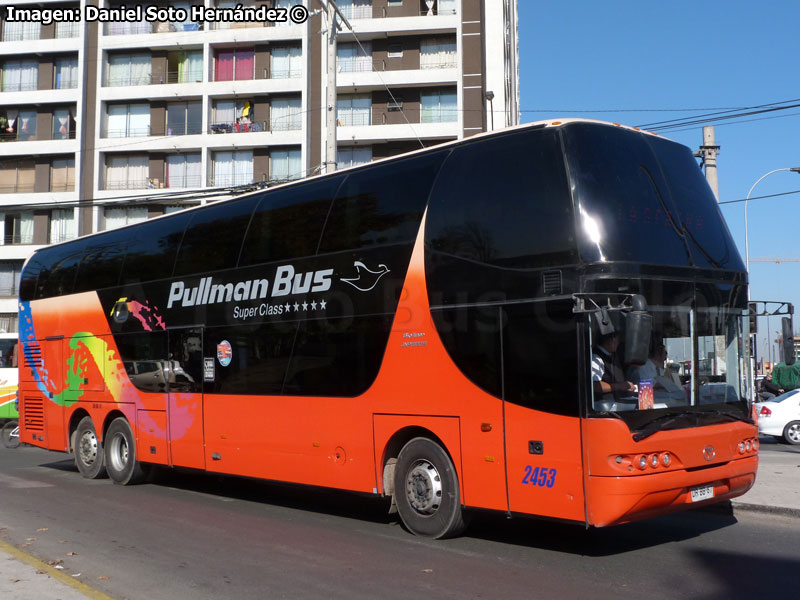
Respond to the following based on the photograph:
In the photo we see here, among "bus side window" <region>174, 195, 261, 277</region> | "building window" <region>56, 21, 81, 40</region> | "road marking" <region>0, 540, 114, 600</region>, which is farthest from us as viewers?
"building window" <region>56, 21, 81, 40</region>

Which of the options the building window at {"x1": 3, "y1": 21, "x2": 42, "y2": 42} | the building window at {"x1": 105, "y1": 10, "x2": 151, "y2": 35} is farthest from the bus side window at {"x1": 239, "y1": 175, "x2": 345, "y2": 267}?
the building window at {"x1": 3, "y1": 21, "x2": 42, "y2": 42}

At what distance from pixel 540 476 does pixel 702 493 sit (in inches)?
61.7

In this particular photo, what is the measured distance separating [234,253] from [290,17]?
3993cm

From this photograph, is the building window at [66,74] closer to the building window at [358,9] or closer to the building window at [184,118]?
the building window at [184,118]

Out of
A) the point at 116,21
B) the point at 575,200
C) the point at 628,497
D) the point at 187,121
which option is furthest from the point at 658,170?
the point at 116,21

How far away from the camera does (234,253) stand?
11898 millimetres

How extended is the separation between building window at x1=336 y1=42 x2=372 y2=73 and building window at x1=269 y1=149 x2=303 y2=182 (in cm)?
550

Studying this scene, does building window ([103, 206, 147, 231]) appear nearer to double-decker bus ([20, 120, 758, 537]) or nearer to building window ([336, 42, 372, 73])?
building window ([336, 42, 372, 73])

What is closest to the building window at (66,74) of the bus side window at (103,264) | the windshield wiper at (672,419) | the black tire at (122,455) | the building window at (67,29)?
the building window at (67,29)

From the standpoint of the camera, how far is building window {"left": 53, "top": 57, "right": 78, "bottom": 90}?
52438 mm

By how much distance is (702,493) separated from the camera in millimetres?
7871

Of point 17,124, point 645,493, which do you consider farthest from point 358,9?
point 645,493

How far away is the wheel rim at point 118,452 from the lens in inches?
562

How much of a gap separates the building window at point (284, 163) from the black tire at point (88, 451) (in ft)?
113
